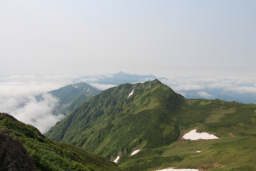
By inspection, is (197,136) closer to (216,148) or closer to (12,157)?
(216,148)

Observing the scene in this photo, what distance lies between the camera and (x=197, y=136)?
5925 inches

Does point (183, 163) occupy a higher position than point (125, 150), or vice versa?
point (183, 163)

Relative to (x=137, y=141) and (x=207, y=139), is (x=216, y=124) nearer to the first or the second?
(x=207, y=139)

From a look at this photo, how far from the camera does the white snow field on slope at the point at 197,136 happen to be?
144 m

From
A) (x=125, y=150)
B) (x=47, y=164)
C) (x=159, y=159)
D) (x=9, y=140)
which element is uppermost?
(x=9, y=140)

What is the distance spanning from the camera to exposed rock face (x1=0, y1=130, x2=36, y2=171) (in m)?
16.2

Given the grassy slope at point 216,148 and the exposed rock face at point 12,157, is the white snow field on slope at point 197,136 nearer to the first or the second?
the grassy slope at point 216,148

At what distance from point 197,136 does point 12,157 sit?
15455cm

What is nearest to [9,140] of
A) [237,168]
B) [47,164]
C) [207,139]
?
[47,164]

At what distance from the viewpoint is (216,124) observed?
531ft

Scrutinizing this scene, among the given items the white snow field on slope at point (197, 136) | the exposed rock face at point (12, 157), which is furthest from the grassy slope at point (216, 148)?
the exposed rock face at point (12, 157)

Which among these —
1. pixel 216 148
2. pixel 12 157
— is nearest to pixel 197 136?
pixel 216 148

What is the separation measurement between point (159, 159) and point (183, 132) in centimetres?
6246

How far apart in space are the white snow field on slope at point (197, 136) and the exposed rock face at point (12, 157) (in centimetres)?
14871
